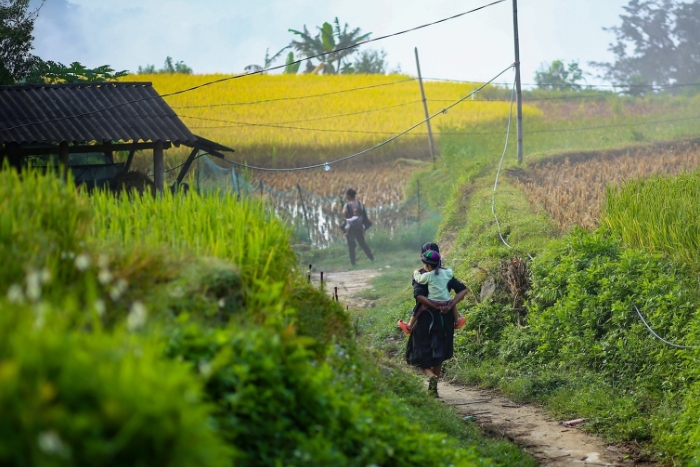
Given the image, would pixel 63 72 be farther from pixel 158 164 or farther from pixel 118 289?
pixel 118 289

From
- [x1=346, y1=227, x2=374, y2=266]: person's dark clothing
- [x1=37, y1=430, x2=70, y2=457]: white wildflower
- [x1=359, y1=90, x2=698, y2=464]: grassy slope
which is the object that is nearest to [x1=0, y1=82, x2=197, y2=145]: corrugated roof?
[x1=359, y1=90, x2=698, y2=464]: grassy slope

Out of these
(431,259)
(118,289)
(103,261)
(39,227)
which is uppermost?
(39,227)

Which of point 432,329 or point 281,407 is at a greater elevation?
point 281,407

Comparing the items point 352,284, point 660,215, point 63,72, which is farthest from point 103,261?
point 63,72

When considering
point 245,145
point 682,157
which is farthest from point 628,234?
point 245,145

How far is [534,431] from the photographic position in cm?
832

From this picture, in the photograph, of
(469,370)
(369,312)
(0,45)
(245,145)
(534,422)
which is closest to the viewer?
(534,422)

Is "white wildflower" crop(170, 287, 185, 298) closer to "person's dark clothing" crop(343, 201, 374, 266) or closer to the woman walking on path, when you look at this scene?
the woman walking on path

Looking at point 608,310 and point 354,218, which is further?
point 354,218

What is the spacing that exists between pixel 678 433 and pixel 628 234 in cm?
447

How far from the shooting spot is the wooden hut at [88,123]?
44.6 feet

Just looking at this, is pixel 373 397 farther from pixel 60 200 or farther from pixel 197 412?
pixel 197 412

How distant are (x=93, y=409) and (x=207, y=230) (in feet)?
11.6

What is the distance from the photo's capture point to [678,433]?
7.45 metres
